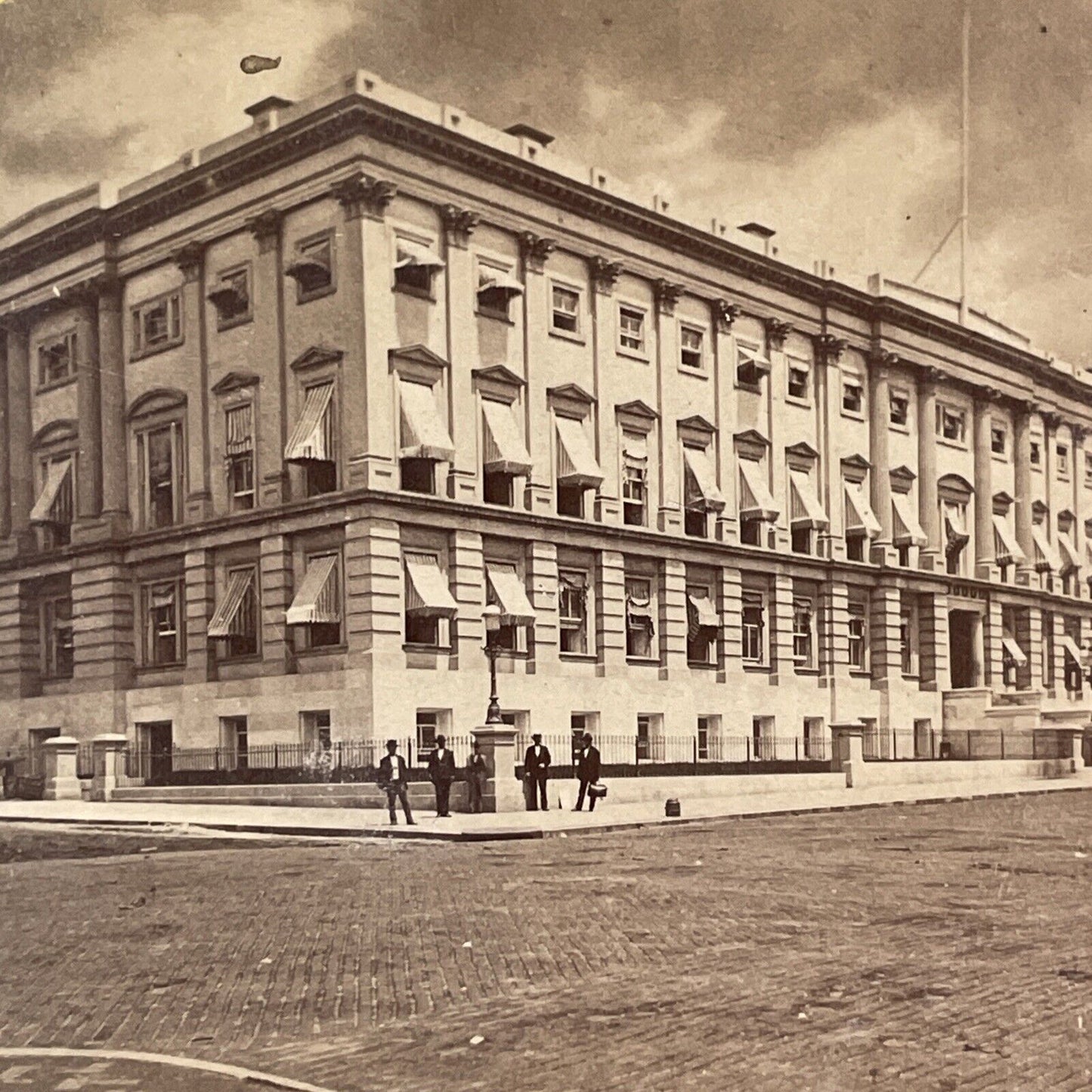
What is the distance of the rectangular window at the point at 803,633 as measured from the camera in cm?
4781

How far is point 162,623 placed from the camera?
39.5 meters

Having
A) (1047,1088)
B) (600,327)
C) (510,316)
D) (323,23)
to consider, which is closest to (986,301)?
(600,327)

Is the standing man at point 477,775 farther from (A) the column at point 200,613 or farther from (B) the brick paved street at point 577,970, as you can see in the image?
(A) the column at point 200,613

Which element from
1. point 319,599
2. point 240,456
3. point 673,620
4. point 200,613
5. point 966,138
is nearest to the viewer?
point 966,138

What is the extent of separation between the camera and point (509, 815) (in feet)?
88.5

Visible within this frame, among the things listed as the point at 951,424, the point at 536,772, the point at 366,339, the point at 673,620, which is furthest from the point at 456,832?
the point at 951,424

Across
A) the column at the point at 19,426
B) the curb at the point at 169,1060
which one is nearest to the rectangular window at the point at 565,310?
the column at the point at 19,426

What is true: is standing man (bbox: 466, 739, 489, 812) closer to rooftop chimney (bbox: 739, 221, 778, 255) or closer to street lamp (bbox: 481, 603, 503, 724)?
street lamp (bbox: 481, 603, 503, 724)

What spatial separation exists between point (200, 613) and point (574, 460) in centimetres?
1105

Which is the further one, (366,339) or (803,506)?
(803,506)

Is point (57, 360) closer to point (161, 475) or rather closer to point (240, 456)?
point (161, 475)

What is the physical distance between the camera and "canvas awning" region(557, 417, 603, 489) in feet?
129

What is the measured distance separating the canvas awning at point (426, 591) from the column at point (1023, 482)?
32.4 m

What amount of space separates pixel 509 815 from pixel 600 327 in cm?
1848
